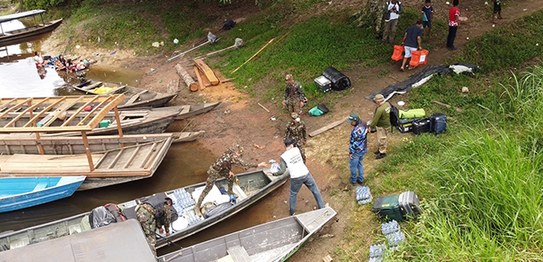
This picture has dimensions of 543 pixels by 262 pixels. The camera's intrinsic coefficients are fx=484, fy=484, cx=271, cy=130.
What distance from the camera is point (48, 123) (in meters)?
13.4

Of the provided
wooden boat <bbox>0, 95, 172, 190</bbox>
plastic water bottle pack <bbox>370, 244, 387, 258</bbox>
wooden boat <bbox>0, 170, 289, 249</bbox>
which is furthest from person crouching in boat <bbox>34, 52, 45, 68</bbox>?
plastic water bottle pack <bbox>370, 244, 387, 258</bbox>

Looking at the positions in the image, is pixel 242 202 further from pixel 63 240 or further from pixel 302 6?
pixel 302 6

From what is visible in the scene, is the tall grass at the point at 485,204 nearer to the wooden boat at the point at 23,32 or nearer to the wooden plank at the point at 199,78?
the wooden plank at the point at 199,78

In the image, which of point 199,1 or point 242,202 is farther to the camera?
point 199,1

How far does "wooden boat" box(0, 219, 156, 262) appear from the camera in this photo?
7035 mm

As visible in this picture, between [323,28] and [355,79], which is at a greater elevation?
[323,28]

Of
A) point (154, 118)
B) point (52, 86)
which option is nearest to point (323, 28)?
point (154, 118)

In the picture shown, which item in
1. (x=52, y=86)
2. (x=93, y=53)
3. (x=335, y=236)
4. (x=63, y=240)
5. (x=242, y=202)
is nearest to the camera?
(x=63, y=240)

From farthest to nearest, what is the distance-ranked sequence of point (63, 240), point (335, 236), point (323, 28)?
point (323, 28)
point (335, 236)
point (63, 240)

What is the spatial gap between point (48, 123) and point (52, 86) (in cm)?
930

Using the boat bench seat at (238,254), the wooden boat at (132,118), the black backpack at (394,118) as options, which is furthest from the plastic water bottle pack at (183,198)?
the black backpack at (394,118)

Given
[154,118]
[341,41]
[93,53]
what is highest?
[93,53]

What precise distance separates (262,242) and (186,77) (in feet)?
34.9

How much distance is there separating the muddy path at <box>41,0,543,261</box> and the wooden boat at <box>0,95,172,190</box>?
242cm
